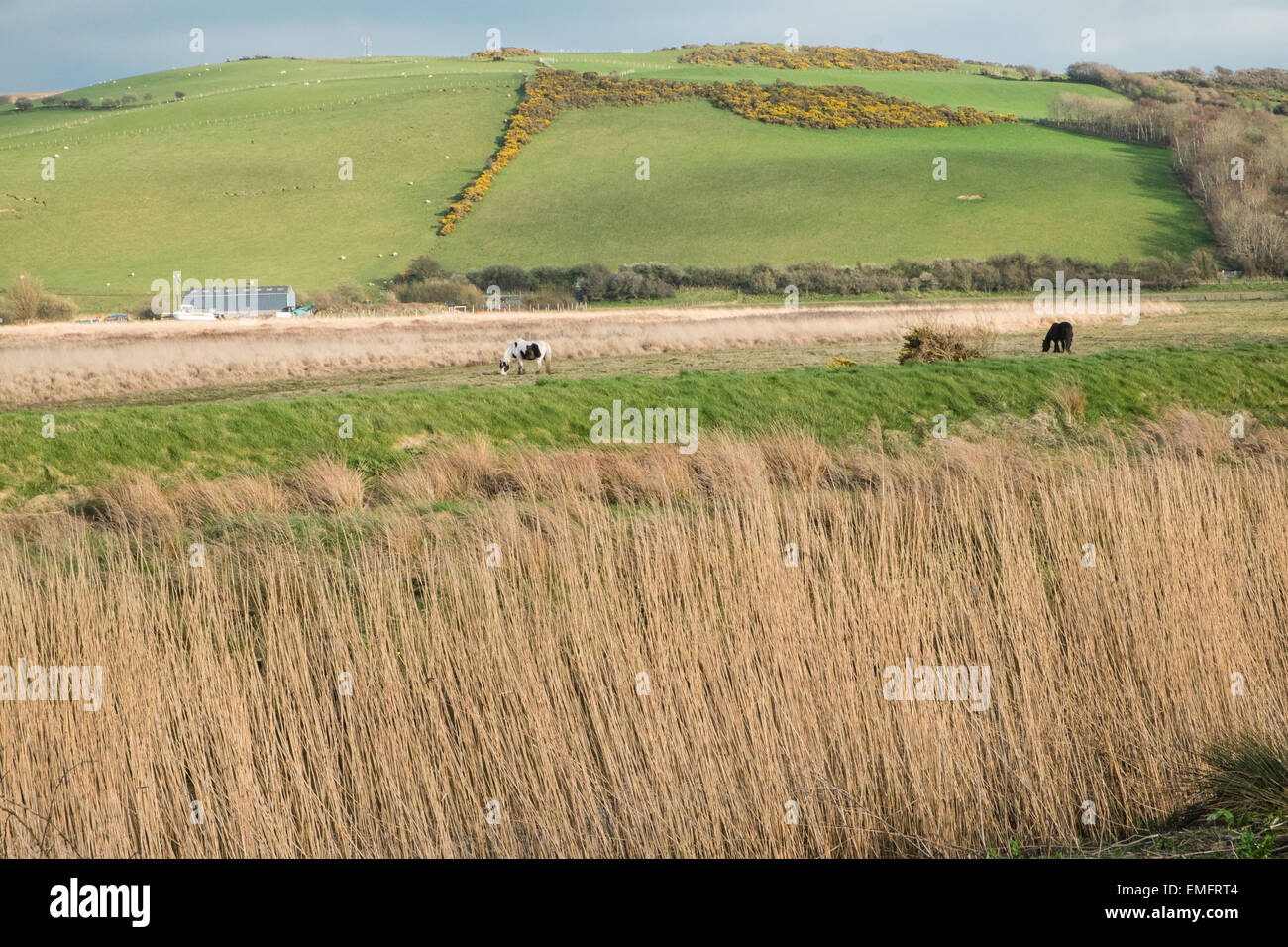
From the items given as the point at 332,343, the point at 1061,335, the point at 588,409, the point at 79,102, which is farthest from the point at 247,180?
the point at 588,409

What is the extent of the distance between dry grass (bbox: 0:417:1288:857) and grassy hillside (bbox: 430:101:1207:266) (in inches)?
2790

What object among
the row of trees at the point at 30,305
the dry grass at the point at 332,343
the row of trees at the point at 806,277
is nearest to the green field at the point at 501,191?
the row of trees at the point at 806,277

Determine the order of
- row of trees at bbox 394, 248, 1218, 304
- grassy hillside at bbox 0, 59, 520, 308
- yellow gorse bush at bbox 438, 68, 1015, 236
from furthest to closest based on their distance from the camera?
1. yellow gorse bush at bbox 438, 68, 1015, 236
2. grassy hillside at bbox 0, 59, 520, 308
3. row of trees at bbox 394, 248, 1218, 304

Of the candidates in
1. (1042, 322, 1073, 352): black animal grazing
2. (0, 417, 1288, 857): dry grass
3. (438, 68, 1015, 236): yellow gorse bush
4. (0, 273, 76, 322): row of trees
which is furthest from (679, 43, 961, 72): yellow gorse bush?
(0, 417, 1288, 857): dry grass

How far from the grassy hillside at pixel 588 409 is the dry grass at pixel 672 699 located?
9.58 m

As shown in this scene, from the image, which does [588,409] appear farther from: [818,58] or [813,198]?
[818,58]

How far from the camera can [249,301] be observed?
6112cm

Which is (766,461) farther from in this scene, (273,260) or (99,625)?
(273,260)

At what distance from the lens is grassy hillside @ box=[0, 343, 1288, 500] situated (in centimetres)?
1700

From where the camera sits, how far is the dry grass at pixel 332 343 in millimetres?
25797

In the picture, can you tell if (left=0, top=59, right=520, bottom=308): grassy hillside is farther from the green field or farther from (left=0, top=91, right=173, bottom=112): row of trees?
(left=0, top=91, right=173, bottom=112): row of trees
